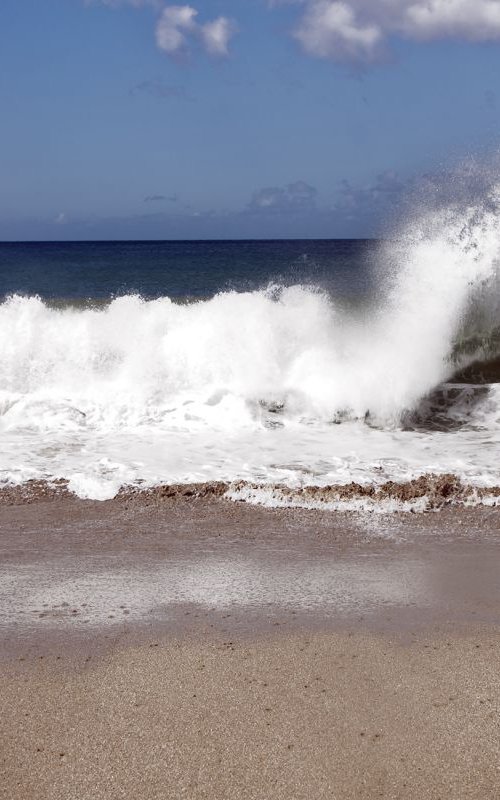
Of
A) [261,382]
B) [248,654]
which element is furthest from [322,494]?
[261,382]

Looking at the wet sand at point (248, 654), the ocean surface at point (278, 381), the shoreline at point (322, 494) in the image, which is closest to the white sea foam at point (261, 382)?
the ocean surface at point (278, 381)

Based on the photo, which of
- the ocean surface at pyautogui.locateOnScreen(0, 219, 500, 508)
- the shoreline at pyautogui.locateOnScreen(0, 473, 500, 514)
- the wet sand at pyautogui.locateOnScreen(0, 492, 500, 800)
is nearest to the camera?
the wet sand at pyautogui.locateOnScreen(0, 492, 500, 800)

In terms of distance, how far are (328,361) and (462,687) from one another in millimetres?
5913

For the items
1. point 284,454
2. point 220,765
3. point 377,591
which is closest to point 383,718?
point 220,765

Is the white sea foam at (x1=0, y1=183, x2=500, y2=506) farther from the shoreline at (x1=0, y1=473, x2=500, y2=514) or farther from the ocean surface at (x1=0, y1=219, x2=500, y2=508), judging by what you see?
the shoreline at (x1=0, y1=473, x2=500, y2=514)

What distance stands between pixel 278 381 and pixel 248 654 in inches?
212

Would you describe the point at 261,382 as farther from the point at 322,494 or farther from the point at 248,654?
the point at 248,654

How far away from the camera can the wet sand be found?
268cm

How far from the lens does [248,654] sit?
3.41 metres

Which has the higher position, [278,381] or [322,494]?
[278,381]

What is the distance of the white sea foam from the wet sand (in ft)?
2.98

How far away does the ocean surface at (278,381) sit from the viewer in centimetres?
622

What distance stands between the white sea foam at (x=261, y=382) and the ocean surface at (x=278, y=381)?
22 millimetres

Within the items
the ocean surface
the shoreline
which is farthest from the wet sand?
the ocean surface
